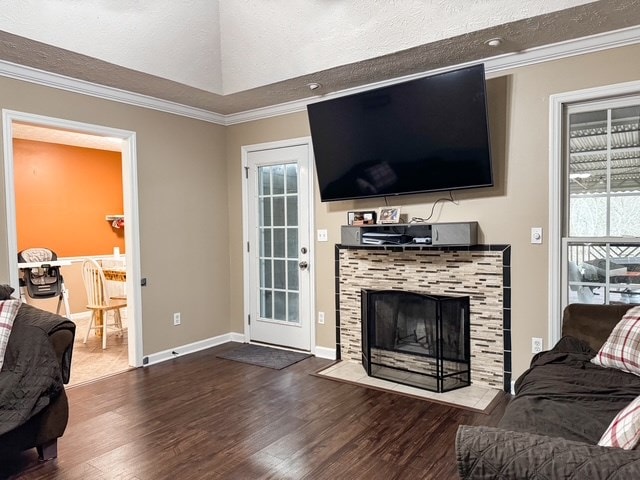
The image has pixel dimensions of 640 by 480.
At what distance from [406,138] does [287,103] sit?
1447mm

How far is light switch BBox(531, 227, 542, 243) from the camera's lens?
3.20 meters

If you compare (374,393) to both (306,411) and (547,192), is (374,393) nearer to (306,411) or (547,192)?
(306,411)

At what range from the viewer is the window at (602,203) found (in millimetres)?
2971

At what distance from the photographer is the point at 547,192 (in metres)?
3.17

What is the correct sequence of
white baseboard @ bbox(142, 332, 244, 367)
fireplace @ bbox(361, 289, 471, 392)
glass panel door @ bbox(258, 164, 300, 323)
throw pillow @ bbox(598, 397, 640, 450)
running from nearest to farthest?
1. throw pillow @ bbox(598, 397, 640, 450)
2. fireplace @ bbox(361, 289, 471, 392)
3. white baseboard @ bbox(142, 332, 244, 367)
4. glass panel door @ bbox(258, 164, 300, 323)

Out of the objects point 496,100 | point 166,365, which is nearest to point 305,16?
point 496,100

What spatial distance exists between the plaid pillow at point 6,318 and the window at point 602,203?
3.54 m

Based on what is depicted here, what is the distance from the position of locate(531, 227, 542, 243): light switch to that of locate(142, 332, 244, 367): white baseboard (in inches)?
123

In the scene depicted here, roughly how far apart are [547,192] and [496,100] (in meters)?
0.78

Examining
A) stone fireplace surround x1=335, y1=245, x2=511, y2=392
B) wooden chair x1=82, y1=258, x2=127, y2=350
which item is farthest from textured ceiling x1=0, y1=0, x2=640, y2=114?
wooden chair x1=82, y1=258, x2=127, y2=350

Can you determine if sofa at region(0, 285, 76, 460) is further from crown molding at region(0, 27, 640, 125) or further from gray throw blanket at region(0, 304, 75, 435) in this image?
crown molding at region(0, 27, 640, 125)

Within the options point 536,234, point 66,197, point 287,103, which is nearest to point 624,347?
point 536,234

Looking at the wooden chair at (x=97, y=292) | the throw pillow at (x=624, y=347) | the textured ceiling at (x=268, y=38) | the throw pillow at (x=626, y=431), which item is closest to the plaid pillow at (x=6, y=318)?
the textured ceiling at (x=268, y=38)

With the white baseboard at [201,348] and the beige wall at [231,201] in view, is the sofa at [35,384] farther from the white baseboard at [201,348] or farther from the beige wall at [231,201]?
the white baseboard at [201,348]
